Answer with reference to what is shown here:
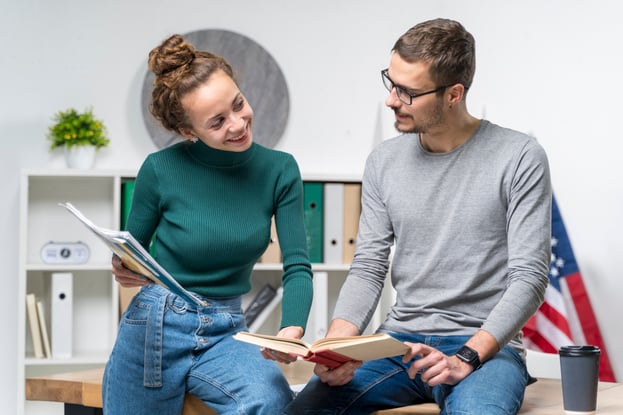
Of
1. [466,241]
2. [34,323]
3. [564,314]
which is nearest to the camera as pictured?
[466,241]

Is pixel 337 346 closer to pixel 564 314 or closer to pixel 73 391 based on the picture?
pixel 73 391

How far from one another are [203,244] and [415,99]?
0.57 metres

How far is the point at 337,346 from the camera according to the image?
1472mm

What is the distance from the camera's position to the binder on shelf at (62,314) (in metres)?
3.25

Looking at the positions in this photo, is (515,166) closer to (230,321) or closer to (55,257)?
(230,321)

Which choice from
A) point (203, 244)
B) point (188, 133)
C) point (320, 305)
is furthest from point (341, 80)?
point (203, 244)

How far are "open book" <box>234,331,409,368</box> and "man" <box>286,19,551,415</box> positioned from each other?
11cm

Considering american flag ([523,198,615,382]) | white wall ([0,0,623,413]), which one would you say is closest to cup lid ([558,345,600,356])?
american flag ([523,198,615,382])

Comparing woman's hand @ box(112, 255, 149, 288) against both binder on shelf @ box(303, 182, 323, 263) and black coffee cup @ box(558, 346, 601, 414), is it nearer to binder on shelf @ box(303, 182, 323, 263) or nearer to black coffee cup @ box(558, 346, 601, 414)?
black coffee cup @ box(558, 346, 601, 414)

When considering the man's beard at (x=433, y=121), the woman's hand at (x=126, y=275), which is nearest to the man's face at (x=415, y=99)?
the man's beard at (x=433, y=121)

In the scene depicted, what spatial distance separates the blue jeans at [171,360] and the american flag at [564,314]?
151 cm

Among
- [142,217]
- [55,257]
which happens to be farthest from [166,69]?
[55,257]

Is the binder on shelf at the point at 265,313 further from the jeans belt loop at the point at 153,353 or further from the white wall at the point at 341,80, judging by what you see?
the jeans belt loop at the point at 153,353

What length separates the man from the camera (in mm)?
1712
